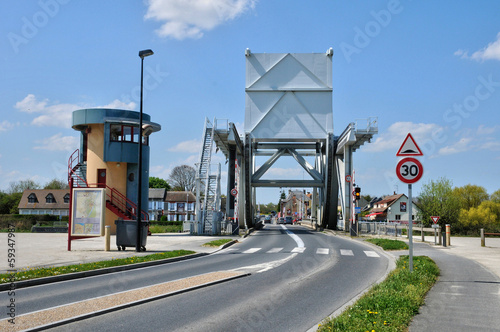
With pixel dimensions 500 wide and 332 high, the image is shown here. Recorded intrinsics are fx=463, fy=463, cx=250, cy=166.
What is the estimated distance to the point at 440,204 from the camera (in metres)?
47.4

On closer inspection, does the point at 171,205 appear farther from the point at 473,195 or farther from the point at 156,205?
the point at 473,195

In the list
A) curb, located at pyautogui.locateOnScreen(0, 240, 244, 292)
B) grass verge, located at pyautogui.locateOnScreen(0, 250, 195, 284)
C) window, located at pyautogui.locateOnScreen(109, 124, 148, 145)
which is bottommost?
curb, located at pyautogui.locateOnScreen(0, 240, 244, 292)

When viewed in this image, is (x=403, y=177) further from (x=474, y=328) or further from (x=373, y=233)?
(x=373, y=233)

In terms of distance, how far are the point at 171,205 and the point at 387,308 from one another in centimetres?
8868

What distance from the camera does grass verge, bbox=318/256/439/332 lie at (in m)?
6.26

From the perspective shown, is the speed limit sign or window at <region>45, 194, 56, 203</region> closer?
the speed limit sign

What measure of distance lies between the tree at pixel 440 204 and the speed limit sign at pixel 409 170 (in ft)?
130

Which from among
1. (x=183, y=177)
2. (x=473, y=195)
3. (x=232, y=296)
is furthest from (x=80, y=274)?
(x=183, y=177)

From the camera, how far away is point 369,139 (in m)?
42.1

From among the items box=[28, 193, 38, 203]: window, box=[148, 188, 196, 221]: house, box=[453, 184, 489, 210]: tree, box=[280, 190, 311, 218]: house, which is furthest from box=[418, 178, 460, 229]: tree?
box=[280, 190, 311, 218]: house

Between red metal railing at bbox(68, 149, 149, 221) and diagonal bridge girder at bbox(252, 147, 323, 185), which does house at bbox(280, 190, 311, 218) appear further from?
red metal railing at bbox(68, 149, 149, 221)

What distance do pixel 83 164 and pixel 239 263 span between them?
26.8 meters

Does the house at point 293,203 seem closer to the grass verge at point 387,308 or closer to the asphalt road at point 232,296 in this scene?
the asphalt road at point 232,296

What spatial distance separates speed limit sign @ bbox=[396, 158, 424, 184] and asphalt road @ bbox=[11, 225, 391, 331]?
8.69ft
